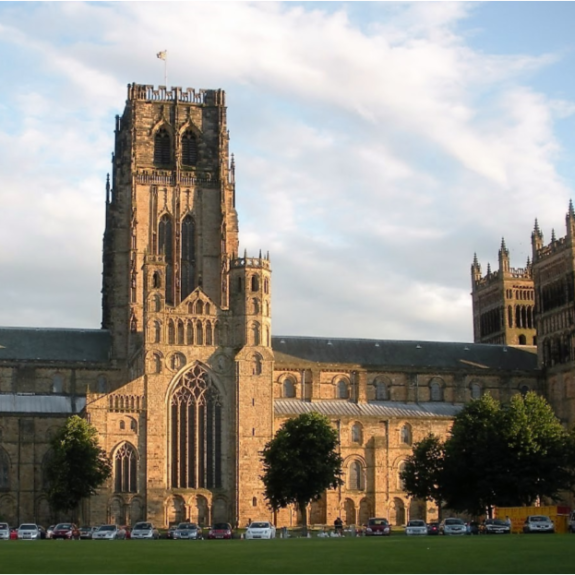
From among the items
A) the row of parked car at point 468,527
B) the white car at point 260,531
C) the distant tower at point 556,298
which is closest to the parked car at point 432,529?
the row of parked car at point 468,527

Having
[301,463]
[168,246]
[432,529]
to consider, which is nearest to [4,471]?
[168,246]

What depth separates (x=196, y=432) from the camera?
129 metres

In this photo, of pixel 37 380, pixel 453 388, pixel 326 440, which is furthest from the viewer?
pixel 453 388

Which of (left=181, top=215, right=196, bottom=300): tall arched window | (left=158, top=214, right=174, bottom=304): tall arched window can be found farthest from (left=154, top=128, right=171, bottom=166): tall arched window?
(left=181, top=215, right=196, bottom=300): tall arched window

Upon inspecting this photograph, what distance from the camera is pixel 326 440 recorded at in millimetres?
116250

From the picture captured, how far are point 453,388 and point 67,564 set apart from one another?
10124 centimetres

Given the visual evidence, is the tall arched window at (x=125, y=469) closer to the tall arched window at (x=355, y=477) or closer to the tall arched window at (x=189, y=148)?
the tall arched window at (x=355, y=477)

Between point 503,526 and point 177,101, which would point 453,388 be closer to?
point 177,101

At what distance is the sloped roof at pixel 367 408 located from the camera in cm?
13762

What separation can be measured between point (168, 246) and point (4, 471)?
1252 inches

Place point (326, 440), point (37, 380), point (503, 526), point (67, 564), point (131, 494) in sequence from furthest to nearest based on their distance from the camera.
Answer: point (37, 380)
point (131, 494)
point (326, 440)
point (503, 526)
point (67, 564)

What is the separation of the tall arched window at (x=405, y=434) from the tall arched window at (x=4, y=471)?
42.1m

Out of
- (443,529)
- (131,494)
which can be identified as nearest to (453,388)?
(131,494)

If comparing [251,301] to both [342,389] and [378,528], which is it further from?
[378,528]
